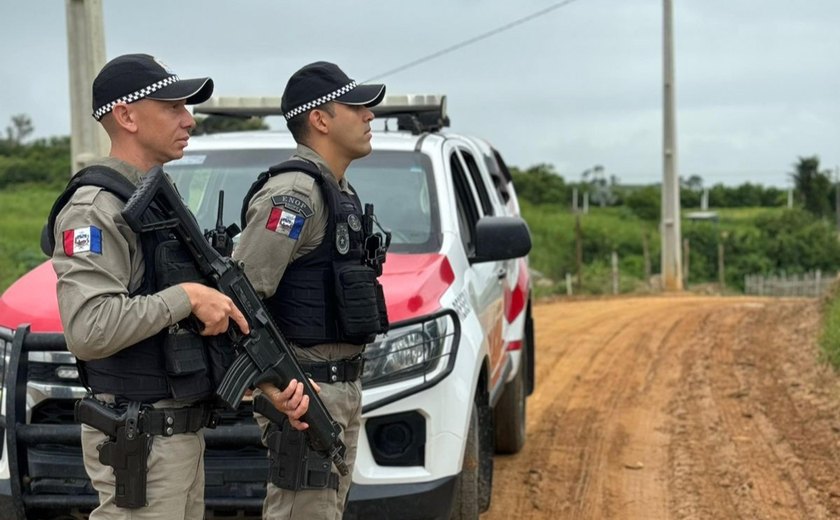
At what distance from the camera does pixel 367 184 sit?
5.79 meters

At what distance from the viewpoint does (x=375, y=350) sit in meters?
4.64

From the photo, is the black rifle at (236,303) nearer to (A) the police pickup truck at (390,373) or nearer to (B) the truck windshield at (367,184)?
(A) the police pickup truck at (390,373)

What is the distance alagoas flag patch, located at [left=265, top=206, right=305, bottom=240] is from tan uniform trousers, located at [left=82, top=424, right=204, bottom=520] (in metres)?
0.63

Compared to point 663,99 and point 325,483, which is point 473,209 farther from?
point 663,99

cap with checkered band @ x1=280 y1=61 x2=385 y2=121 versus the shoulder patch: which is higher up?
cap with checkered band @ x1=280 y1=61 x2=385 y2=121

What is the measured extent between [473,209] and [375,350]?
6.52 ft

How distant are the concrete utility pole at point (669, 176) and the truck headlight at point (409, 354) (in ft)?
76.8

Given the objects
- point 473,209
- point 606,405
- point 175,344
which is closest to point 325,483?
point 175,344

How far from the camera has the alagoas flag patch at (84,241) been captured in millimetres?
3049

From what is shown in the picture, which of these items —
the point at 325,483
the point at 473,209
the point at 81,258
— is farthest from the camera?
the point at 473,209

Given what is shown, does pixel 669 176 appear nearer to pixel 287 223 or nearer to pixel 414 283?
pixel 414 283

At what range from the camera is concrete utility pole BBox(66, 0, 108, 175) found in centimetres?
1031

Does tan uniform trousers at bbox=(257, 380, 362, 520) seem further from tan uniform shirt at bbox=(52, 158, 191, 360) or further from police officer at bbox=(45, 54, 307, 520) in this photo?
tan uniform shirt at bbox=(52, 158, 191, 360)

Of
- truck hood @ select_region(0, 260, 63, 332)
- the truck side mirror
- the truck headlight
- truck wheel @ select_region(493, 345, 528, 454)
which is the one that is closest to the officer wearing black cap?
the truck headlight
